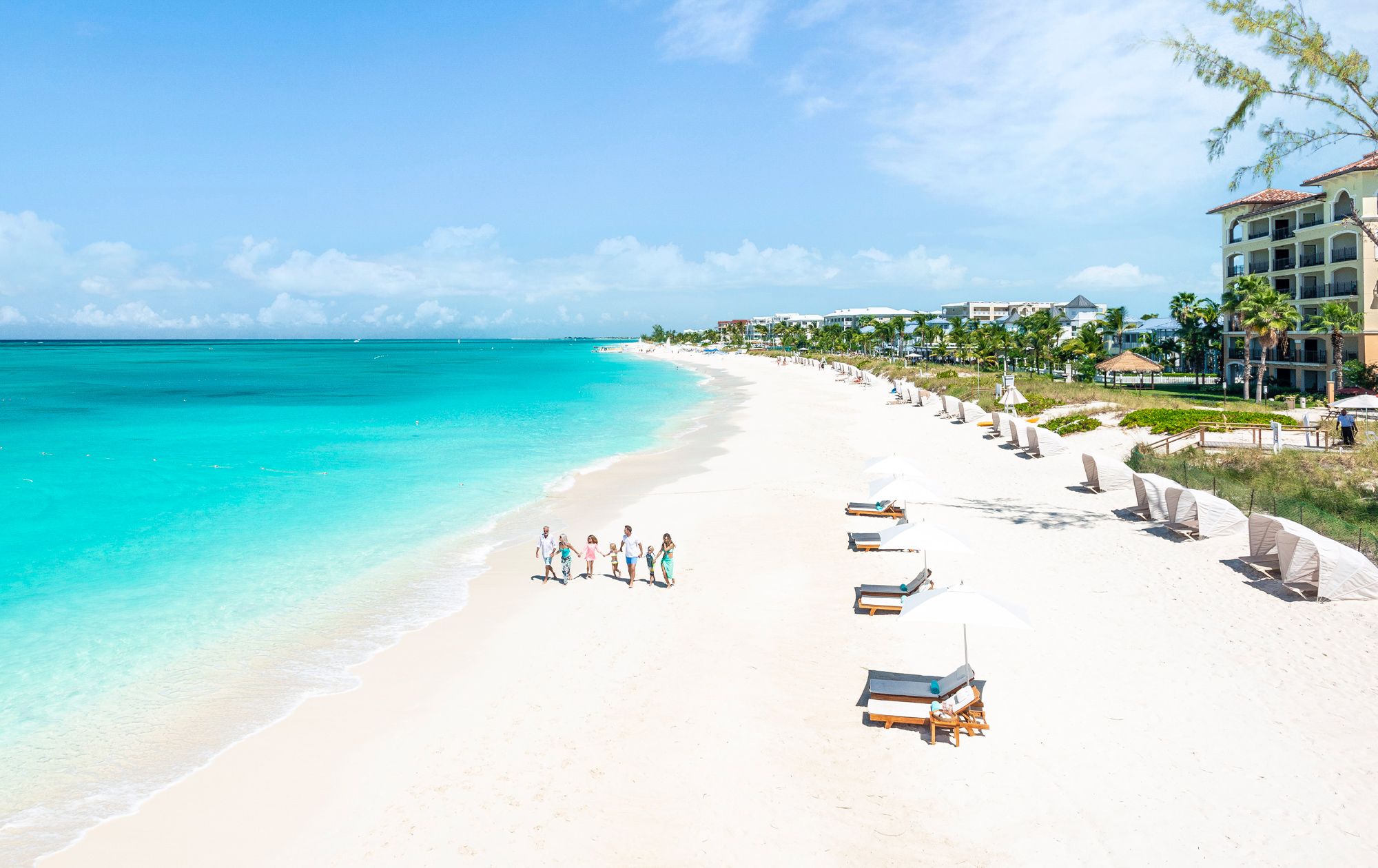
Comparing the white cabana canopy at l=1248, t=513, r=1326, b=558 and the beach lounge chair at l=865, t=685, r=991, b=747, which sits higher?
the white cabana canopy at l=1248, t=513, r=1326, b=558

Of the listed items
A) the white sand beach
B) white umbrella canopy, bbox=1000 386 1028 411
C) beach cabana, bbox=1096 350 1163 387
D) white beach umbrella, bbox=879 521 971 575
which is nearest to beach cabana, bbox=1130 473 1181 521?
the white sand beach

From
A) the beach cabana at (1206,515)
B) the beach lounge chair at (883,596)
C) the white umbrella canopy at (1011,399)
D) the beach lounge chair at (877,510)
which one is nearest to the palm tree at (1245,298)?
the white umbrella canopy at (1011,399)

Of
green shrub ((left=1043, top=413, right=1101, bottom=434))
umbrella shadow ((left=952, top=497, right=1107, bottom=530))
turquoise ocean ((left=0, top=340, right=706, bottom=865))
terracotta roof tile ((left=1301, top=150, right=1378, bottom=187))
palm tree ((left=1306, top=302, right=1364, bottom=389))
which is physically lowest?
turquoise ocean ((left=0, top=340, right=706, bottom=865))

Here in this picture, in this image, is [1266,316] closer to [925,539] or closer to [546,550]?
[925,539]

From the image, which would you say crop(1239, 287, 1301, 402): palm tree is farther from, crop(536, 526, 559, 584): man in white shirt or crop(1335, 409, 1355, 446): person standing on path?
crop(536, 526, 559, 584): man in white shirt

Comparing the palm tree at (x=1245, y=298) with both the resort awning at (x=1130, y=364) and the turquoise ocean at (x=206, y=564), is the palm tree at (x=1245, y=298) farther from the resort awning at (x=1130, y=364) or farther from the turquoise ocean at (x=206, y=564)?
the turquoise ocean at (x=206, y=564)

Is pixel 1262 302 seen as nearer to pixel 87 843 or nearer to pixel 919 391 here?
pixel 919 391
